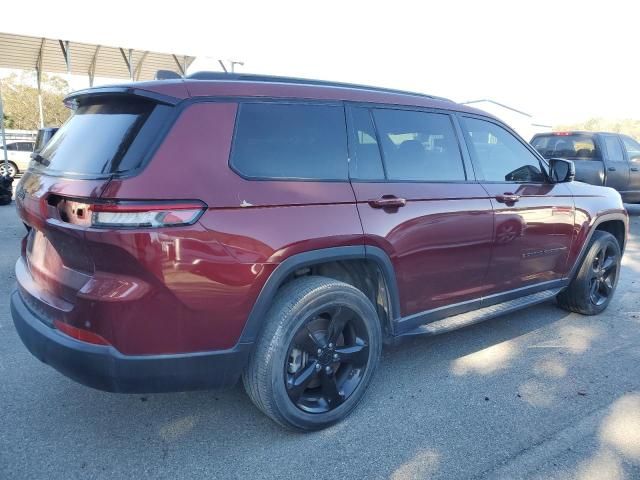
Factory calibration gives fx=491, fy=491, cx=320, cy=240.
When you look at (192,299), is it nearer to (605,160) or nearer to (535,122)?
(605,160)

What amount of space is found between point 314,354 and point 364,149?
1.23 meters

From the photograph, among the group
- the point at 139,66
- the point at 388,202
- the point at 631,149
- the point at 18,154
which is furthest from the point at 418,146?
the point at 18,154

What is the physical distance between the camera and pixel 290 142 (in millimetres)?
2650

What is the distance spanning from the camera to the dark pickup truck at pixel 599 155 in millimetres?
10289

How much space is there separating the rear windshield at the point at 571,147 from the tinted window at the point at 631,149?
3.77ft

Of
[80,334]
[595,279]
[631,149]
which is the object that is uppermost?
[631,149]

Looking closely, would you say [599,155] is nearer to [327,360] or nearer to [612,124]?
[327,360]

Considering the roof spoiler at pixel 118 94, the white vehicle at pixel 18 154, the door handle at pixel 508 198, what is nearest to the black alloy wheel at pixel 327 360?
the roof spoiler at pixel 118 94

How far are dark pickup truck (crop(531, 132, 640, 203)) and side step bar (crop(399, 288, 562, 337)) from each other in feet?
23.9

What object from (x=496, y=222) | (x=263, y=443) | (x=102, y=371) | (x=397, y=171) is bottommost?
(x=263, y=443)

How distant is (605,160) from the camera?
33.7 ft

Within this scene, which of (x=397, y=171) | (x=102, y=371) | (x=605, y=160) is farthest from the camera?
(x=605, y=160)

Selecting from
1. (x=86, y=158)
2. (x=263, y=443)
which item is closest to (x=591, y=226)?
(x=263, y=443)

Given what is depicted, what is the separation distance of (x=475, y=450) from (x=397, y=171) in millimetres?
1641
